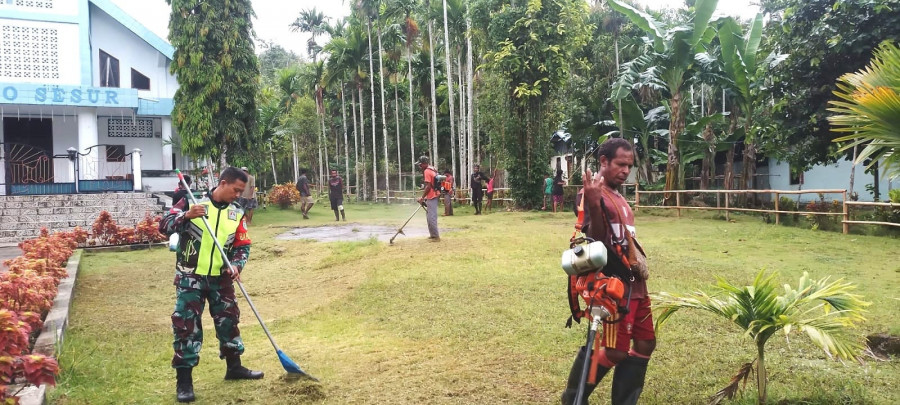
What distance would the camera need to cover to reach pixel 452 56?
3034 centimetres

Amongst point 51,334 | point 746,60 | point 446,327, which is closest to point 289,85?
point 746,60

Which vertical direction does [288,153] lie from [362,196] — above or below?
above

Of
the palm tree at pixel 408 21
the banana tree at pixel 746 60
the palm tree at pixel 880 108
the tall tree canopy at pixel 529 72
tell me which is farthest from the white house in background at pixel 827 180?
the palm tree at pixel 880 108

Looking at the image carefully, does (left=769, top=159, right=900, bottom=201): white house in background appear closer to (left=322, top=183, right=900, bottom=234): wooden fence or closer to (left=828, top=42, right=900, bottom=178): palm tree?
(left=322, top=183, right=900, bottom=234): wooden fence

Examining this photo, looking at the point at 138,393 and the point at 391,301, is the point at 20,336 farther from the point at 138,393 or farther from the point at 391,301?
the point at 391,301

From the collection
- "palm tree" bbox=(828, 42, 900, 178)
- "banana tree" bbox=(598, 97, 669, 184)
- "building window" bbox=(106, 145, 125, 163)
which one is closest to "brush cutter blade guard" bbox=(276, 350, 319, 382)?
"palm tree" bbox=(828, 42, 900, 178)

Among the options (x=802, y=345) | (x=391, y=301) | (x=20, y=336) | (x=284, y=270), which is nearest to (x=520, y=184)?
(x=284, y=270)

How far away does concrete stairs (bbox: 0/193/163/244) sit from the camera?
1588 centimetres

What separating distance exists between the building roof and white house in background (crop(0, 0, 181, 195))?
3 centimetres

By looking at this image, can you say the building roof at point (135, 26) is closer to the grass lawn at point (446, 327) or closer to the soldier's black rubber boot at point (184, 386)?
the grass lawn at point (446, 327)

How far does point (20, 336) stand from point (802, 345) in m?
5.26

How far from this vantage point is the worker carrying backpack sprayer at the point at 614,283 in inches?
124

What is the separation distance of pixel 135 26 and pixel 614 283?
24.8 metres

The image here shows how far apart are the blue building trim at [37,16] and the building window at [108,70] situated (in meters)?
2.55
